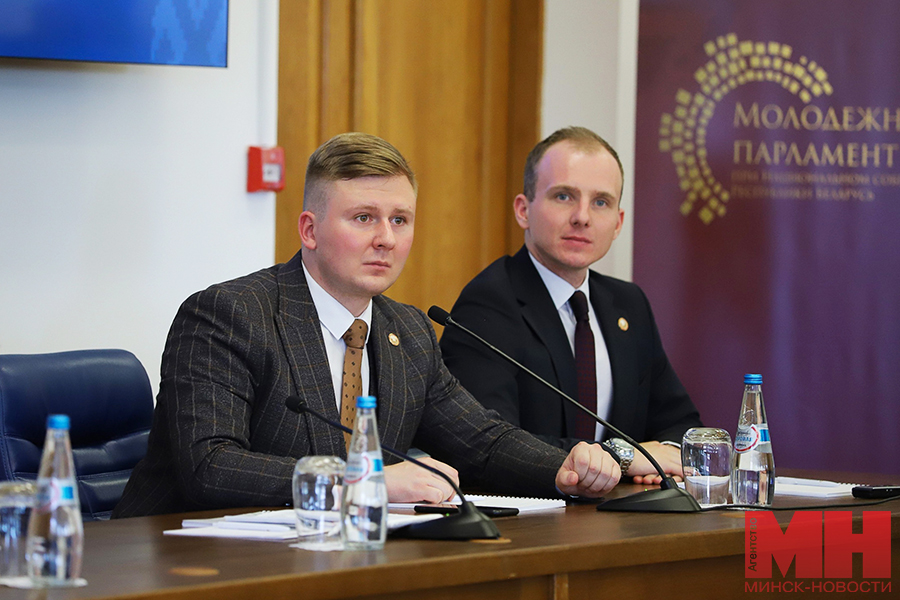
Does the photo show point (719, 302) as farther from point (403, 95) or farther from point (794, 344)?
point (403, 95)

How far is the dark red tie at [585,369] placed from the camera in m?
2.79

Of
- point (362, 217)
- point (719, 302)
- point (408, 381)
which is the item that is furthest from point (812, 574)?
point (719, 302)

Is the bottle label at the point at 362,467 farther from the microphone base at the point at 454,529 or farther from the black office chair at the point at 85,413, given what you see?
the black office chair at the point at 85,413

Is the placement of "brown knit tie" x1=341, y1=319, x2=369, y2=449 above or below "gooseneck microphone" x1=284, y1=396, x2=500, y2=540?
above

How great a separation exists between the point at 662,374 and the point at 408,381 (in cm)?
103

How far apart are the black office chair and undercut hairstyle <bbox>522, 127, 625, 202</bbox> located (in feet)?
3.92

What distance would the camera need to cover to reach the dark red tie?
2.79 metres

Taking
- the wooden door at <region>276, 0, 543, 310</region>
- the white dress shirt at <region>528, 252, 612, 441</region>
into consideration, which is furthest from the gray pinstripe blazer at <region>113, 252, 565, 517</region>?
the wooden door at <region>276, 0, 543, 310</region>

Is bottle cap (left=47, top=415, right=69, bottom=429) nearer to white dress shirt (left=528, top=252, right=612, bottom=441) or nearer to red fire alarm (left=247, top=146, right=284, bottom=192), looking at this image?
white dress shirt (left=528, top=252, right=612, bottom=441)

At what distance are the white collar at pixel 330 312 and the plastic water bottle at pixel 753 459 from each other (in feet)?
2.62

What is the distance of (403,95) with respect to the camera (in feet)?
13.8

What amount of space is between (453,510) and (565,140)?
154 cm

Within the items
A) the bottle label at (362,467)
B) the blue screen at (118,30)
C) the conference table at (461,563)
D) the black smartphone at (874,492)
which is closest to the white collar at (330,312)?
the conference table at (461,563)

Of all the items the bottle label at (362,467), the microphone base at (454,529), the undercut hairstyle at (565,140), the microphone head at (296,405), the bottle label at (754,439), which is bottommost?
the microphone base at (454,529)
